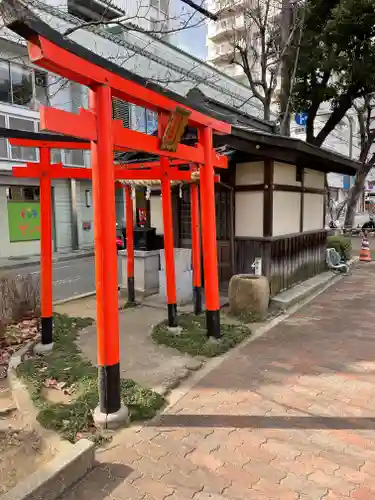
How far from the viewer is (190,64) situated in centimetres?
2031

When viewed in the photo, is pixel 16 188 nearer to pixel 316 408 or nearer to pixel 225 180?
pixel 225 180

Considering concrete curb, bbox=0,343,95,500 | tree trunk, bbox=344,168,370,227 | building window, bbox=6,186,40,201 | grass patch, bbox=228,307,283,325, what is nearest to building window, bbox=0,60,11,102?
building window, bbox=6,186,40,201

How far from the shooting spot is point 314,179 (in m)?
11.0

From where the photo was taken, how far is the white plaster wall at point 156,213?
10414 millimetres

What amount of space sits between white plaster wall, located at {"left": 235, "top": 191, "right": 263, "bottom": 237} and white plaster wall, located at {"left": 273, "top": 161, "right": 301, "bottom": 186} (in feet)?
1.96

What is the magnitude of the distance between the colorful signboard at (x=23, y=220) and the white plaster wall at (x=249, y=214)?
44.0 ft

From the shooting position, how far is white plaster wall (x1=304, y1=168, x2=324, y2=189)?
10.4 metres

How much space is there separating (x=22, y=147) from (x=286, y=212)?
14.0m

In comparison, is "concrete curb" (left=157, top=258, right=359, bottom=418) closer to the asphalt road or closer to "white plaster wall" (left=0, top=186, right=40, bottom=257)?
the asphalt road

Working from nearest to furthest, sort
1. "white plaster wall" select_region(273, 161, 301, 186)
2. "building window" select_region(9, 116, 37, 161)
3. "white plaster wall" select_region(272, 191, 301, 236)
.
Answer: "white plaster wall" select_region(273, 161, 301, 186)
"white plaster wall" select_region(272, 191, 301, 236)
"building window" select_region(9, 116, 37, 161)

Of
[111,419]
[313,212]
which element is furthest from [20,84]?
[111,419]

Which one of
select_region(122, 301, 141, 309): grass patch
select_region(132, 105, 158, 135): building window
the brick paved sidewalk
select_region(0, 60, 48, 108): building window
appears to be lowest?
the brick paved sidewalk

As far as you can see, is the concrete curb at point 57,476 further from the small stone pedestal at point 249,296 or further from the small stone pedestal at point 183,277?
the small stone pedestal at point 183,277

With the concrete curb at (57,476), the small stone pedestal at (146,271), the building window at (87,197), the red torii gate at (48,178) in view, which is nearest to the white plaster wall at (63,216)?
the building window at (87,197)
